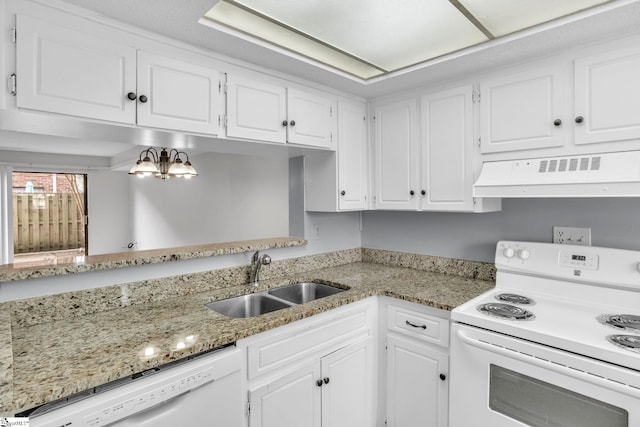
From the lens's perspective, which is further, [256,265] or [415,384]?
[256,265]

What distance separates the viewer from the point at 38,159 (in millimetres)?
5055

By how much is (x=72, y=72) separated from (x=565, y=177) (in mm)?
2143

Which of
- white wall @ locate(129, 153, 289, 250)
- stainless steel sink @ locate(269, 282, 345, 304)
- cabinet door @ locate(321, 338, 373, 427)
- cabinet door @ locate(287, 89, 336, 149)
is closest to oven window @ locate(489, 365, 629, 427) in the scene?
cabinet door @ locate(321, 338, 373, 427)

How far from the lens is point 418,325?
1810 mm

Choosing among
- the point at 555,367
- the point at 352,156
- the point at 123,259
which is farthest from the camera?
the point at 352,156

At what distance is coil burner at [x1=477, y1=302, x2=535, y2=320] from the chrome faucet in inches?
47.3

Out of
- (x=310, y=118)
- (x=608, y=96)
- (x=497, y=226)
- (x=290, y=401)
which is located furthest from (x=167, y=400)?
(x=608, y=96)

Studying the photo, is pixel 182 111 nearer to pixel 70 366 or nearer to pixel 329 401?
pixel 70 366

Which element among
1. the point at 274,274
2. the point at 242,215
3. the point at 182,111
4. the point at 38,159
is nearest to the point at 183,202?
the point at 242,215

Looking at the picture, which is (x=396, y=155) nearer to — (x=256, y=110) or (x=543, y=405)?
(x=256, y=110)

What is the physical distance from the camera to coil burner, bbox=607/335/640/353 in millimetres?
1187

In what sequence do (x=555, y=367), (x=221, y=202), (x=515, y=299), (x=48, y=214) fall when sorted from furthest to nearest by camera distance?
(x=48, y=214) < (x=221, y=202) < (x=515, y=299) < (x=555, y=367)

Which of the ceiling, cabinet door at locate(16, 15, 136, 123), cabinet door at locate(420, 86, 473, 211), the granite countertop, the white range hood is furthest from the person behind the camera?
cabinet door at locate(420, 86, 473, 211)

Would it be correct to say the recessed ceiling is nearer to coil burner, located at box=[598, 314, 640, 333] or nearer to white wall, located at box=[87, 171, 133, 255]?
coil burner, located at box=[598, 314, 640, 333]
